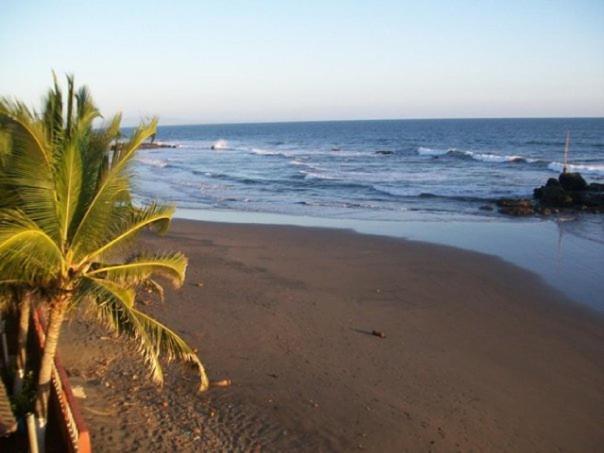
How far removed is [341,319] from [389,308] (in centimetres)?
146

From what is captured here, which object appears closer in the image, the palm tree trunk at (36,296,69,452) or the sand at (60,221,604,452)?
the palm tree trunk at (36,296,69,452)

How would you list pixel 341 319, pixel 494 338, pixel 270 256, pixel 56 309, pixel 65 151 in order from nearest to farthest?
pixel 65 151 → pixel 56 309 → pixel 494 338 → pixel 341 319 → pixel 270 256

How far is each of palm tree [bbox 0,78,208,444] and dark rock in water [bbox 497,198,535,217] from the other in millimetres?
23679

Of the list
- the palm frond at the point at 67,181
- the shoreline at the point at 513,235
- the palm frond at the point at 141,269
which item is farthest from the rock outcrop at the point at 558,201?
the palm frond at the point at 67,181

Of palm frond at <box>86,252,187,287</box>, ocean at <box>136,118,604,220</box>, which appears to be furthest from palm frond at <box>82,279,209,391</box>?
ocean at <box>136,118,604,220</box>

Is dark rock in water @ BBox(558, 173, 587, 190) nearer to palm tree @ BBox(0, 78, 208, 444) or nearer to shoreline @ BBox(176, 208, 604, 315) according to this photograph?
shoreline @ BBox(176, 208, 604, 315)

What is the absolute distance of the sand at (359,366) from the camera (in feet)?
27.0

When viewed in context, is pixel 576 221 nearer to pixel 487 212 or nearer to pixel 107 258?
pixel 487 212

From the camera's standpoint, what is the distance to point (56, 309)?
6.38 metres

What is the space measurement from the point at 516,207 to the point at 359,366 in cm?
2051

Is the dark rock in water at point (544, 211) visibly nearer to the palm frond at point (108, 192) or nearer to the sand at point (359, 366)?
the sand at point (359, 366)

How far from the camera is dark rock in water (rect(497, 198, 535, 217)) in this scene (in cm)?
2754

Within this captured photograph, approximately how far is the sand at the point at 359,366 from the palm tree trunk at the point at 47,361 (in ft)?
2.59

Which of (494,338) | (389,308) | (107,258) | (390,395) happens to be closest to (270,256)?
(389,308)
